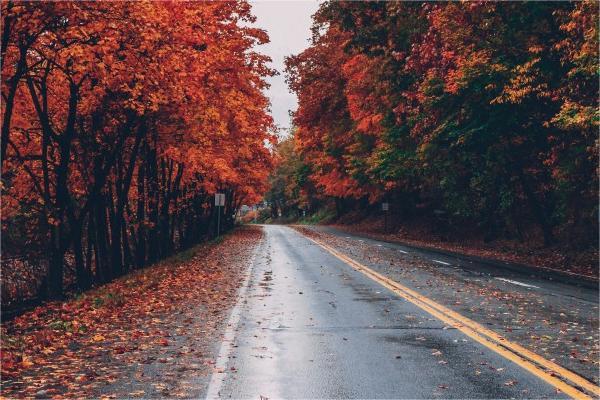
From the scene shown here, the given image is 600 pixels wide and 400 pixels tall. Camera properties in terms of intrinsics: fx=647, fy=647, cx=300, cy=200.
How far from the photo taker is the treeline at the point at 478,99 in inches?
797

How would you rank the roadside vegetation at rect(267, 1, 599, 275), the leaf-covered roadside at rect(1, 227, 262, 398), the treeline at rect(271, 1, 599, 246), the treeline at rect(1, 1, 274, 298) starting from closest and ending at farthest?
the leaf-covered roadside at rect(1, 227, 262, 398) < the treeline at rect(1, 1, 274, 298) < the treeline at rect(271, 1, 599, 246) < the roadside vegetation at rect(267, 1, 599, 275)

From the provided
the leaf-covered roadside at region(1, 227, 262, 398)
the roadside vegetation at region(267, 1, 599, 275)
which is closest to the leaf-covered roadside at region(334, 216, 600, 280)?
the roadside vegetation at region(267, 1, 599, 275)

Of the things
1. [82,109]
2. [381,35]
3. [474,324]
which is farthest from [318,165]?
[474,324]

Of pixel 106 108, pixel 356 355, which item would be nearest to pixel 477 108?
pixel 106 108

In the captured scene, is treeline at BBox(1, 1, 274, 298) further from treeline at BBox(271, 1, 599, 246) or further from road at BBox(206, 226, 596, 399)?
treeline at BBox(271, 1, 599, 246)

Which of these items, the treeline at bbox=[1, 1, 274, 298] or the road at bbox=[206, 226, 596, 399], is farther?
the treeline at bbox=[1, 1, 274, 298]

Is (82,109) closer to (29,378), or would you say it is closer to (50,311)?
(50,311)

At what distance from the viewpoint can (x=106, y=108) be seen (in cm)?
1767

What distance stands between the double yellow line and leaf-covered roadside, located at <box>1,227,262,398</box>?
3581 millimetres

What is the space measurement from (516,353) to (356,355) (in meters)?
1.98

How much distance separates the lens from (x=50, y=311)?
1414 centimetres

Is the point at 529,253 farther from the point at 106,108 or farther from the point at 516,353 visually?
the point at 516,353

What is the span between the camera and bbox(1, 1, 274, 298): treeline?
39.4ft

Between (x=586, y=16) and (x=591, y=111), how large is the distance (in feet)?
8.18
